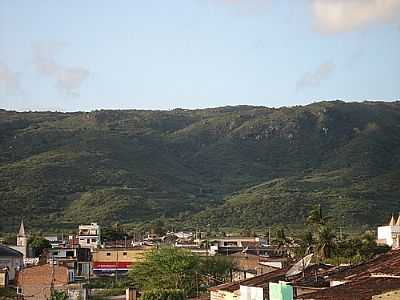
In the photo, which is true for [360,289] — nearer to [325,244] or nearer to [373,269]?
[373,269]

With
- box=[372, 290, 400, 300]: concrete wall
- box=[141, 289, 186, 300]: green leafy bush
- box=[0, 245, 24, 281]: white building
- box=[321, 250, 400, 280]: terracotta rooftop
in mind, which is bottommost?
box=[141, 289, 186, 300]: green leafy bush

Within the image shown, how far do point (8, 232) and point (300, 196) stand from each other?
5737 centimetres

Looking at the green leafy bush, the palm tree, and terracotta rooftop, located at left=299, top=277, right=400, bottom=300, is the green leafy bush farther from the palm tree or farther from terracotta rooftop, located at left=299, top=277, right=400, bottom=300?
terracotta rooftop, located at left=299, top=277, right=400, bottom=300

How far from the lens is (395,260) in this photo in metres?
36.0

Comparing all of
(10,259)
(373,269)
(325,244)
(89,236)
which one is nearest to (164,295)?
(325,244)

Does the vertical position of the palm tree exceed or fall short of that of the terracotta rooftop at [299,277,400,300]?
it exceeds it

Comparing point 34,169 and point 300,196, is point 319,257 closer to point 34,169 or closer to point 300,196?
point 300,196

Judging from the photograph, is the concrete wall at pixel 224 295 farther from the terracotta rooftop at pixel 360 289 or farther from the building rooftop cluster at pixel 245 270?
the terracotta rooftop at pixel 360 289

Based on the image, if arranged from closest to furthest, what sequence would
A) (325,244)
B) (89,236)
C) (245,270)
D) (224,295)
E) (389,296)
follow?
(389,296) < (224,295) < (245,270) < (325,244) < (89,236)

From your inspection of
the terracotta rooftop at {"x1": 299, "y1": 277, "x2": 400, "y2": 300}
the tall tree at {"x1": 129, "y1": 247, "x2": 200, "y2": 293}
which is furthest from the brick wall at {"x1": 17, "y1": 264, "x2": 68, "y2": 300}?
the terracotta rooftop at {"x1": 299, "y1": 277, "x2": 400, "y2": 300}

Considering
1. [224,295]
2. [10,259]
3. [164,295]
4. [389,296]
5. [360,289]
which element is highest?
[10,259]

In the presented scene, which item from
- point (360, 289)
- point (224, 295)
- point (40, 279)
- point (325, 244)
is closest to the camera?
point (360, 289)

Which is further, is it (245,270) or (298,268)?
(245,270)

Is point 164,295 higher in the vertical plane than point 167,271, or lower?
lower
